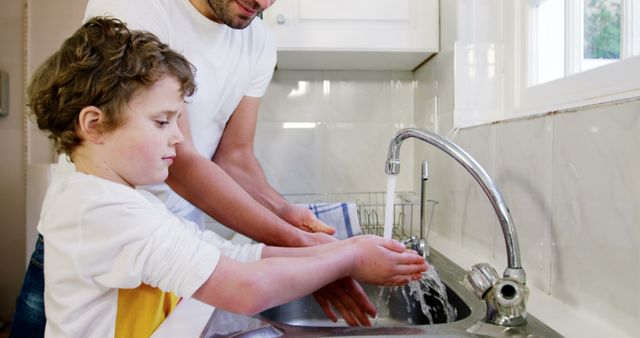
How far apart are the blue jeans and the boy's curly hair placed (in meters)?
0.34

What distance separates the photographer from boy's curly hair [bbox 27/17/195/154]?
0.60 m

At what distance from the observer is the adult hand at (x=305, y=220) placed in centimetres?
95

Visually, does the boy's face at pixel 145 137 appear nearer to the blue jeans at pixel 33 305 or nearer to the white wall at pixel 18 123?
the blue jeans at pixel 33 305

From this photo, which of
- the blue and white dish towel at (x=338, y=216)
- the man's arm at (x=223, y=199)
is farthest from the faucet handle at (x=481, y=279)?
the blue and white dish towel at (x=338, y=216)

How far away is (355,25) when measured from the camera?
1380 mm

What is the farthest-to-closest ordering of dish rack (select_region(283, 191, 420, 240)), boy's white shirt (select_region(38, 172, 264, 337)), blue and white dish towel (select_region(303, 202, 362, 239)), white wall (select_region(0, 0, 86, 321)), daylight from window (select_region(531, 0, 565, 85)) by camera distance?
white wall (select_region(0, 0, 86, 321)) < dish rack (select_region(283, 191, 420, 240)) < blue and white dish towel (select_region(303, 202, 362, 239)) < daylight from window (select_region(531, 0, 565, 85)) < boy's white shirt (select_region(38, 172, 264, 337))

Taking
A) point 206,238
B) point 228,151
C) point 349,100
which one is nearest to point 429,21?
point 349,100

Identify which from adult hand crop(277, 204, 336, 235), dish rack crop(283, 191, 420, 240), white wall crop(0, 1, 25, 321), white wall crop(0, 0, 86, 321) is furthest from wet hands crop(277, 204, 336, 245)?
white wall crop(0, 1, 25, 321)

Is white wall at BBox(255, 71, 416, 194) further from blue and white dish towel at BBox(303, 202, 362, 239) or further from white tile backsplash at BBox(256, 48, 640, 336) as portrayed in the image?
blue and white dish towel at BBox(303, 202, 362, 239)

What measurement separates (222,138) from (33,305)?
57 centimetres

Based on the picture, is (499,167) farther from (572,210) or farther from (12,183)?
(12,183)

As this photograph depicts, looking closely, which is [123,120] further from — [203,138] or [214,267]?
[203,138]

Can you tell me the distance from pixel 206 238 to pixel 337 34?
2.60 ft

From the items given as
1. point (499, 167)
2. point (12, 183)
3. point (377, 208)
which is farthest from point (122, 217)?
point (12, 183)
